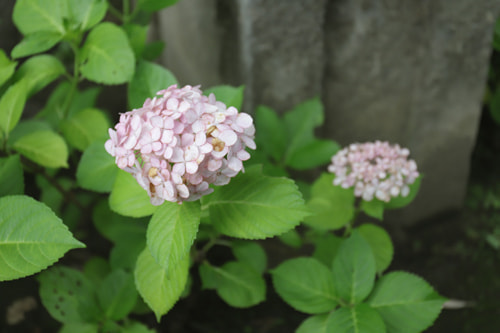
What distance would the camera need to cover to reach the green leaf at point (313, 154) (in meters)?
1.45

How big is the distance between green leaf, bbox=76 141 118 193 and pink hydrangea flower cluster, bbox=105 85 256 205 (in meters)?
0.31

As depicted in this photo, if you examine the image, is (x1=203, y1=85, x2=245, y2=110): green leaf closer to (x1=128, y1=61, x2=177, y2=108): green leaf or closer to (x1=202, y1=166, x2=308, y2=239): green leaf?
(x1=128, y1=61, x2=177, y2=108): green leaf

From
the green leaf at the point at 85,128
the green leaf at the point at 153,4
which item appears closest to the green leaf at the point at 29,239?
the green leaf at the point at 85,128

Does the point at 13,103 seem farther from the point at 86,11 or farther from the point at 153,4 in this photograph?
the point at 153,4

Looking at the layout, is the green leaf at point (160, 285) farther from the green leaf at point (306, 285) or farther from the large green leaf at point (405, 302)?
the large green leaf at point (405, 302)

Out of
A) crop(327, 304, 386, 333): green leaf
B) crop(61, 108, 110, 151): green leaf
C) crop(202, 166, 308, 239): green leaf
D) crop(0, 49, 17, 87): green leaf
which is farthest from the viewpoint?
crop(61, 108, 110, 151): green leaf

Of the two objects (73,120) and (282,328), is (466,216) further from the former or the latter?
(73,120)

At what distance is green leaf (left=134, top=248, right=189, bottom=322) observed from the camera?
97 cm

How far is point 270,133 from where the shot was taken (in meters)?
1.48

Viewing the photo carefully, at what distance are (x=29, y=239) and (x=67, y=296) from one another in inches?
17.6

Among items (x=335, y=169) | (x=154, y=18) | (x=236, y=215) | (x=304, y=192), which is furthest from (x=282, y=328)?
(x=154, y=18)

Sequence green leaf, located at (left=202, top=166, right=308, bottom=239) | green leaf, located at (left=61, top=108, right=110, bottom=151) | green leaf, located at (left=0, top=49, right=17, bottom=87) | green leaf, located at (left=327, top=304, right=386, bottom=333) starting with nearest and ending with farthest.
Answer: green leaf, located at (left=202, top=166, right=308, bottom=239), green leaf, located at (left=327, top=304, right=386, bottom=333), green leaf, located at (left=0, top=49, right=17, bottom=87), green leaf, located at (left=61, top=108, right=110, bottom=151)

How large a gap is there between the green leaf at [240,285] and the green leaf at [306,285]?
13 centimetres

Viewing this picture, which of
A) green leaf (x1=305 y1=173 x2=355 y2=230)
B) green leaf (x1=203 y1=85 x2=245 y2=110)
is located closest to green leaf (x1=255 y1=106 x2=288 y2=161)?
green leaf (x1=305 y1=173 x2=355 y2=230)
